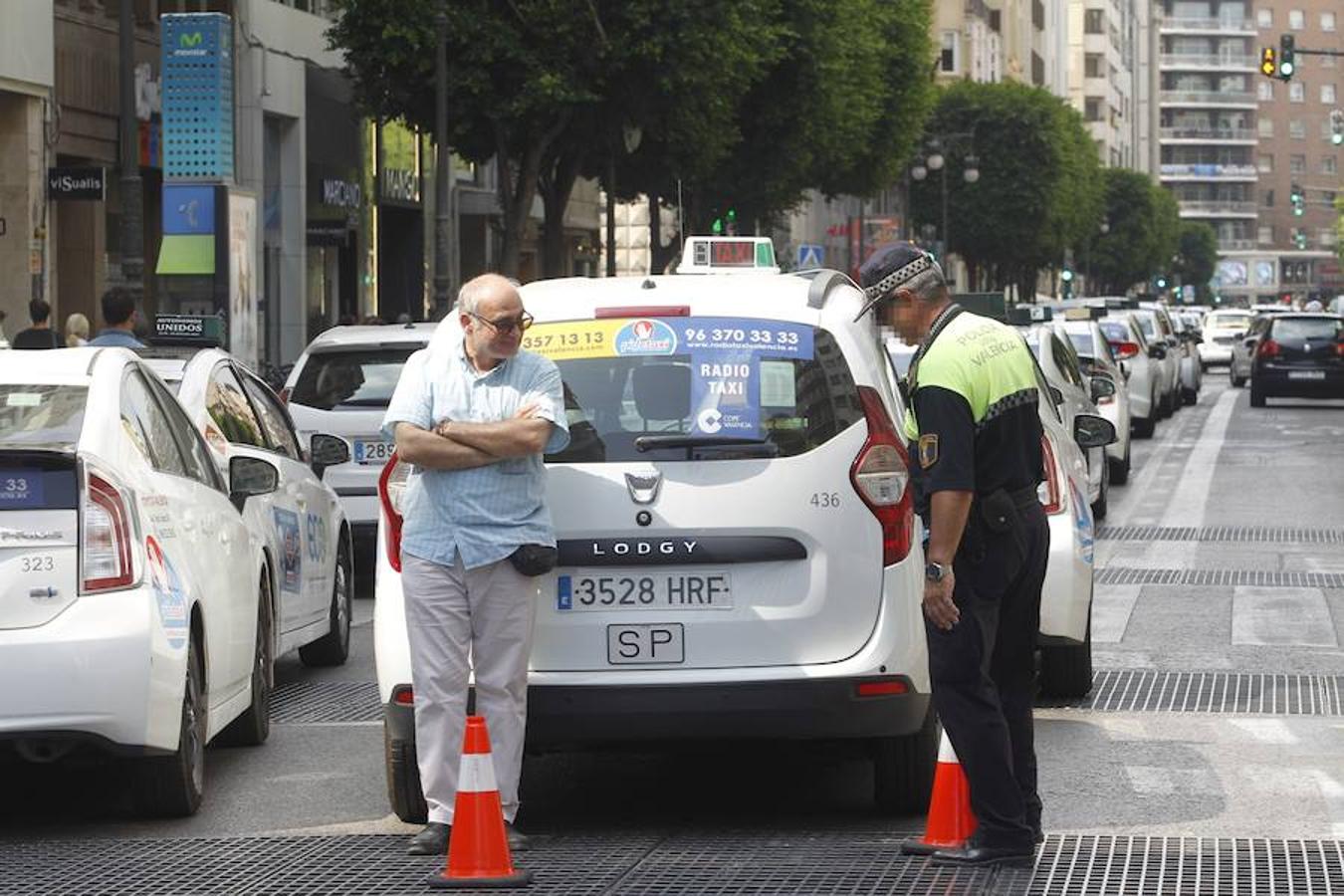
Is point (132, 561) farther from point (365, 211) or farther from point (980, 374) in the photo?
point (365, 211)

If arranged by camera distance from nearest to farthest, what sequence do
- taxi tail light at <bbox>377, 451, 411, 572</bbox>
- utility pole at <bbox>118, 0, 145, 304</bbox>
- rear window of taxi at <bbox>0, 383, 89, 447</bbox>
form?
taxi tail light at <bbox>377, 451, 411, 572</bbox> < rear window of taxi at <bbox>0, 383, 89, 447</bbox> < utility pole at <bbox>118, 0, 145, 304</bbox>

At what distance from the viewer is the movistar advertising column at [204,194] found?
84.2 feet

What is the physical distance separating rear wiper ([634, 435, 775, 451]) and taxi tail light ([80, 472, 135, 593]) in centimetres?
157

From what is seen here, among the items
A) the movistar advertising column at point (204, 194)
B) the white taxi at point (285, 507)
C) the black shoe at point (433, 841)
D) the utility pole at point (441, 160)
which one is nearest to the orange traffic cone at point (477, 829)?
the black shoe at point (433, 841)

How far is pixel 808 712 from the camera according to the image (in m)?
8.23

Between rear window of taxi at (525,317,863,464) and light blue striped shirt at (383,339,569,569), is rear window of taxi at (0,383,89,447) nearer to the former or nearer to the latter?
light blue striped shirt at (383,339,569,569)

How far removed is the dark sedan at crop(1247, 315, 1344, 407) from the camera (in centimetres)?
4644

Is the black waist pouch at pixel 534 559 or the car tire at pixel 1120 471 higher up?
the black waist pouch at pixel 534 559

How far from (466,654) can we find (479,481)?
498 millimetres

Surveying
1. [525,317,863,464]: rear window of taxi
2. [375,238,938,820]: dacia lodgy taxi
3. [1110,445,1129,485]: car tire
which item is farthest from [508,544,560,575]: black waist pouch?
[1110,445,1129,485]: car tire

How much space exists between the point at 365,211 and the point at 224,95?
1893 centimetres

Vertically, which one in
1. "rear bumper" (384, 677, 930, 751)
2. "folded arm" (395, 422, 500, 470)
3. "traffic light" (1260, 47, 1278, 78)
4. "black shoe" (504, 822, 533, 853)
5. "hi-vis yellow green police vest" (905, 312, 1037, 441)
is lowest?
"black shoe" (504, 822, 533, 853)

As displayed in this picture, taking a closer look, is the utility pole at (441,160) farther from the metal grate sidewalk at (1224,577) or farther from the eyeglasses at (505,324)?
the eyeglasses at (505,324)

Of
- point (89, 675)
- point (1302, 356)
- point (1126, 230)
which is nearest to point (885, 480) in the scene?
point (89, 675)
